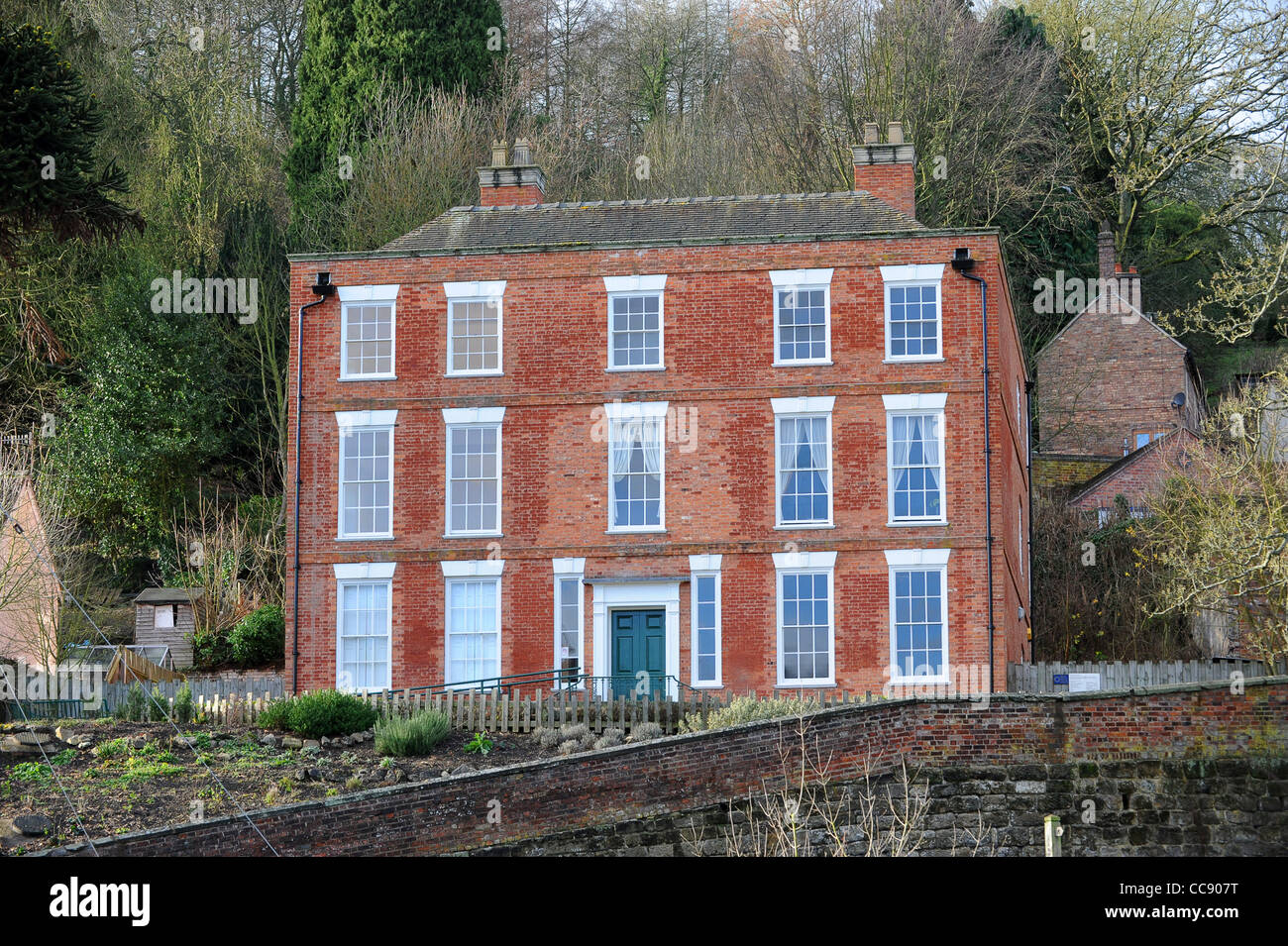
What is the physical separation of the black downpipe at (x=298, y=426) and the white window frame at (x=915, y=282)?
35.5 ft

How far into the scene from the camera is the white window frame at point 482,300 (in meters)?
32.6

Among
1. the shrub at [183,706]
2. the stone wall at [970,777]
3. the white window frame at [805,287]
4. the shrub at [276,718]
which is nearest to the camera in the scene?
the stone wall at [970,777]

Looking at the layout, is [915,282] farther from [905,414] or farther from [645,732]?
[645,732]

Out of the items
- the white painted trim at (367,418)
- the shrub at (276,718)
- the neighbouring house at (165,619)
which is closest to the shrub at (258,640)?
the neighbouring house at (165,619)

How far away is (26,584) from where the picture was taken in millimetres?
32156

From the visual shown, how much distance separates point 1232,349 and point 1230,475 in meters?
29.2

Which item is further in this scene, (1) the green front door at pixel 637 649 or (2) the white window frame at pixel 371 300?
(2) the white window frame at pixel 371 300

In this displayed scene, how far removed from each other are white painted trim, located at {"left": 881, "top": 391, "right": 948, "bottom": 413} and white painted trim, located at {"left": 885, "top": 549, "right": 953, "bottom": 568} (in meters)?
2.66

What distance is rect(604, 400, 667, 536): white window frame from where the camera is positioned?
31734 mm

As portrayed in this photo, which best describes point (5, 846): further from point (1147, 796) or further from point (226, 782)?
point (1147, 796)

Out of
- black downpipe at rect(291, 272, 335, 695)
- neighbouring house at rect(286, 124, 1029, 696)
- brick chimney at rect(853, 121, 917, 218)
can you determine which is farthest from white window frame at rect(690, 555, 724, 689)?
brick chimney at rect(853, 121, 917, 218)

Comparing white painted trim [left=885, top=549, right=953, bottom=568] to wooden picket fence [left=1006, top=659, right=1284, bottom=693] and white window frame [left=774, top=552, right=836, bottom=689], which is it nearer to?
white window frame [left=774, top=552, right=836, bottom=689]

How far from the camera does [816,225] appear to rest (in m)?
33.2

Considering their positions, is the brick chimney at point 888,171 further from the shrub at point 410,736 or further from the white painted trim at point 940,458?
the shrub at point 410,736
